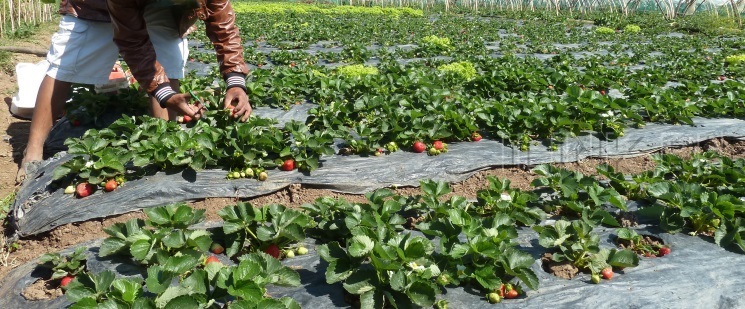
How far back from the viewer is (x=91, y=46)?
4480 millimetres

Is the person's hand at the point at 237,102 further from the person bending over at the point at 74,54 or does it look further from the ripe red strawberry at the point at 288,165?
the person bending over at the point at 74,54

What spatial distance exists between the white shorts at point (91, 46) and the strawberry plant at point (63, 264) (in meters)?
2.21

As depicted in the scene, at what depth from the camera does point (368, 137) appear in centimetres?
442

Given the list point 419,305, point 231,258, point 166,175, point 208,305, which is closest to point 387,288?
point 419,305

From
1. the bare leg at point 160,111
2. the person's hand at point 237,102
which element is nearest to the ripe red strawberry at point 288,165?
the person's hand at point 237,102

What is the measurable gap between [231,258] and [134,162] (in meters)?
1.14

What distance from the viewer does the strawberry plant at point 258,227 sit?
2.86 m

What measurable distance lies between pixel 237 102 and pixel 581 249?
2631 millimetres

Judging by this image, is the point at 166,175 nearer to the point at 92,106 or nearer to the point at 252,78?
the point at 92,106

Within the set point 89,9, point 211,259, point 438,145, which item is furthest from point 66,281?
point 438,145

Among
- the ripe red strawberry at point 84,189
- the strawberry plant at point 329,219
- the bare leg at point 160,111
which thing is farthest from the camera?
the bare leg at point 160,111

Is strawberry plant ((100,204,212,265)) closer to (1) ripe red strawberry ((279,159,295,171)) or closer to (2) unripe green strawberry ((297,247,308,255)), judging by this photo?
(2) unripe green strawberry ((297,247,308,255))

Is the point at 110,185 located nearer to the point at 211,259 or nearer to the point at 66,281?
the point at 66,281

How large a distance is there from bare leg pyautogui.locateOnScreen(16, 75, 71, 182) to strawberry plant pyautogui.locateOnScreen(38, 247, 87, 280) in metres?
2.04
